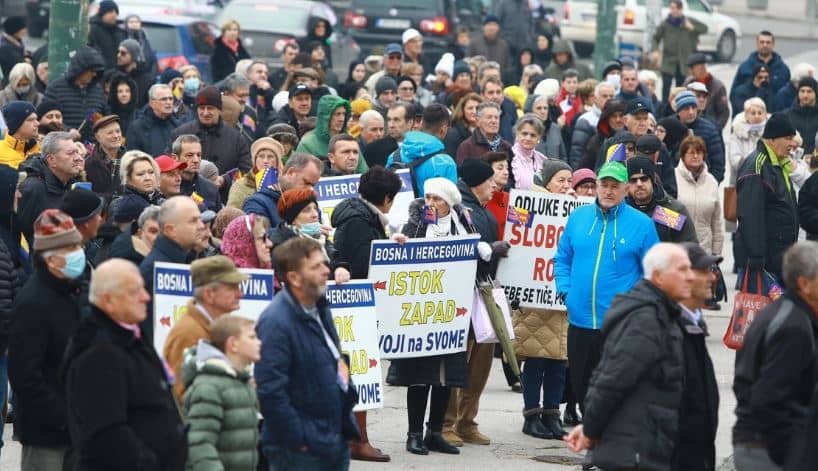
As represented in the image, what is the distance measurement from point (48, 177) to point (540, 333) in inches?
130

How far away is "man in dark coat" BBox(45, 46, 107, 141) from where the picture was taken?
16141 millimetres

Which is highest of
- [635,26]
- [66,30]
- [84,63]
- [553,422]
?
[635,26]

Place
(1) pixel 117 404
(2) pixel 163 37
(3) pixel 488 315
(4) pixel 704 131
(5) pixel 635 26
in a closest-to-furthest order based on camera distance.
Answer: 1. (1) pixel 117 404
2. (3) pixel 488 315
3. (4) pixel 704 131
4. (2) pixel 163 37
5. (5) pixel 635 26

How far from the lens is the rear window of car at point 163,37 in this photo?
82.3 ft

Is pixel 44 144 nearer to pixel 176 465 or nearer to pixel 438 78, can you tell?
pixel 176 465

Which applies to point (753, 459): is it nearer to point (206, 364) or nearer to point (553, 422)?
point (206, 364)

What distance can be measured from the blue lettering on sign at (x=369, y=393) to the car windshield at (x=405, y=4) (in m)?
21.9

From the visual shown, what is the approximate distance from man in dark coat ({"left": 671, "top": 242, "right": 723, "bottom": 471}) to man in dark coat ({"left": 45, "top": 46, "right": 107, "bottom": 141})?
905cm

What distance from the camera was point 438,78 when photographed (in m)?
21.2

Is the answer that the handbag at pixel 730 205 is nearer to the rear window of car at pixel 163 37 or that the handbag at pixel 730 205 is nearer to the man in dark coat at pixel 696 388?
the man in dark coat at pixel 696 388

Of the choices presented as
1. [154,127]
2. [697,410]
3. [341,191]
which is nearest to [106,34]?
[154,127]

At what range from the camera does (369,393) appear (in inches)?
403

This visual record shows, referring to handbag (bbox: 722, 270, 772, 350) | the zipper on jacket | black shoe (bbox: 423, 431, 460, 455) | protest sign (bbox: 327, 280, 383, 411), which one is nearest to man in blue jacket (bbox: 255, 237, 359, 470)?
protest sign (bbox: 327, 280, 383, 411)

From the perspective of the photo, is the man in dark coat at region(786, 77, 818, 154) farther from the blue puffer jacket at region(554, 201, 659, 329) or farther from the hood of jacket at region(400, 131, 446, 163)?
the blue puffer jacket at region(554, 201, 659, 329)
